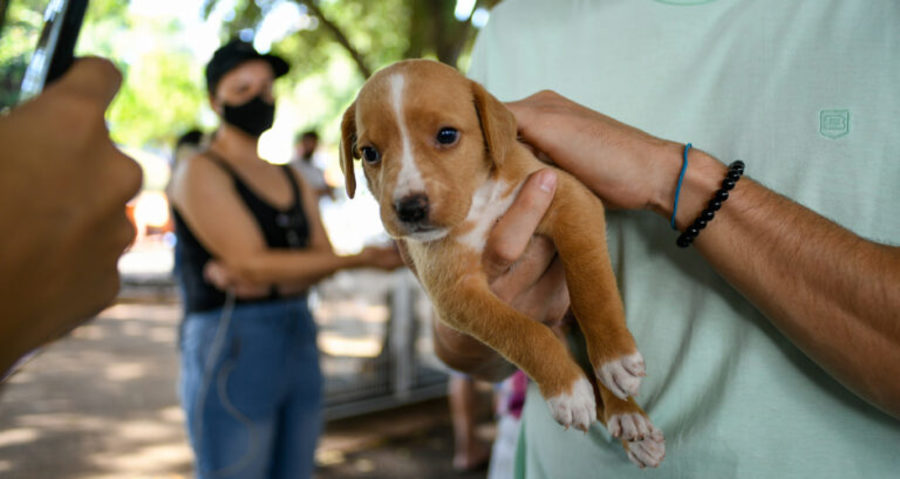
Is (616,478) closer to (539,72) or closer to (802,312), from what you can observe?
(802,312)

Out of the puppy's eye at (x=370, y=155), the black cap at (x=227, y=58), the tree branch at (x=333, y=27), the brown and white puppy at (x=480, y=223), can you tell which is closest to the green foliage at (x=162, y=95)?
the tree branch at (x=333, y=27)

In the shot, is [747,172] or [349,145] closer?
[747,172]

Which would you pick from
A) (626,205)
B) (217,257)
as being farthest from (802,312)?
(217,257)

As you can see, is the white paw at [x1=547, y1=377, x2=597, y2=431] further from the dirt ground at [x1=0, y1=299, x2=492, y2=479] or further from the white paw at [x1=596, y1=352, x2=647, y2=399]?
the dirt ground at [x1=0, y1=299, x2=492, y2=479]

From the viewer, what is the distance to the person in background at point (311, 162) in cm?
852

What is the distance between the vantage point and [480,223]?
1.47 meters

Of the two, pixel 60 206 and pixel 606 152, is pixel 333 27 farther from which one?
pixel 60 206

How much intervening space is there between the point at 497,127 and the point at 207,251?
221cm

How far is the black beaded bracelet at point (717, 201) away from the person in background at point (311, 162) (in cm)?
763

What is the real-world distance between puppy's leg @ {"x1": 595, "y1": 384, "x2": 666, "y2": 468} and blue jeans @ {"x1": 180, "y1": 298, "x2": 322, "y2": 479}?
209cm

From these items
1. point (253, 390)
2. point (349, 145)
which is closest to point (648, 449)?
point (349, 145)

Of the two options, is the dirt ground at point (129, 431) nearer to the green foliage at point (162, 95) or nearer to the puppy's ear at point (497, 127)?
the puppy's ear at point (497, 127)

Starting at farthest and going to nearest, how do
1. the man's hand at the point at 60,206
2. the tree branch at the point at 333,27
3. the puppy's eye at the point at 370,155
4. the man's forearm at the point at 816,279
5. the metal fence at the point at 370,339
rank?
the metal fence at the point at 370,339 → the tree branch at the point at 333,27 → the puppy's eye at the point at 370,155 → the man's forearm at the point at 816,279 → the man's hand at the point at 60,206

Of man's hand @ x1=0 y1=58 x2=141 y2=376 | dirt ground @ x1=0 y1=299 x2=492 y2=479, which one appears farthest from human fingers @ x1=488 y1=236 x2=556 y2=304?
dirt ground @ x1=0 y1=299 x2=492 y2=479
